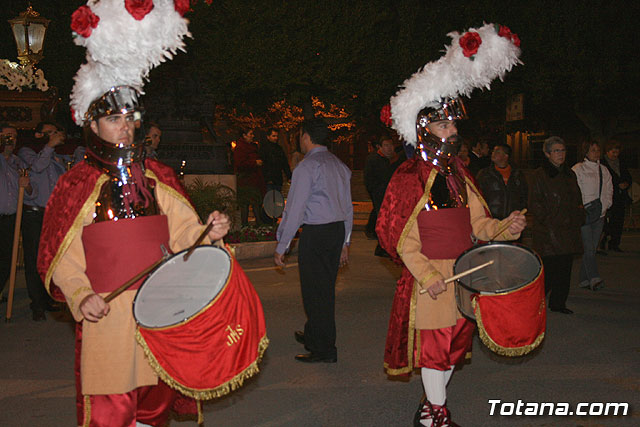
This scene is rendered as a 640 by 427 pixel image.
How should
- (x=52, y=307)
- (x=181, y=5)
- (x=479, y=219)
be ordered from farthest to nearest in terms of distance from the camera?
(x=52, y=307), (x=479, y=219), (x=181, y=5)

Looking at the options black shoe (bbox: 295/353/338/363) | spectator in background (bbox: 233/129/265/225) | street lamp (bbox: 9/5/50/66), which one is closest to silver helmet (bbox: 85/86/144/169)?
black shoe (bbox: 295/353/338/363)

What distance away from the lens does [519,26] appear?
2514 centimetres

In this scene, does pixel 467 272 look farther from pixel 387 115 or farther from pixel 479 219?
pixel 387 115

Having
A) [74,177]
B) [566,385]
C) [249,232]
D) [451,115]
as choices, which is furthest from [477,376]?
[249,232]

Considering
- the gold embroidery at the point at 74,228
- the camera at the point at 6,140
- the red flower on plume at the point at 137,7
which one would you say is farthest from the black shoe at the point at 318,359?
the camera at the point at 6,140

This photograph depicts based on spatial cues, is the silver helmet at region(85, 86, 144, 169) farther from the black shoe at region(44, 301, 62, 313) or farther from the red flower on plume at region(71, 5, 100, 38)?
the black shoe at region(44, 301, 62, 313)

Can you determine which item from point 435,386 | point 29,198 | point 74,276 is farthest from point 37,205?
point 435,386

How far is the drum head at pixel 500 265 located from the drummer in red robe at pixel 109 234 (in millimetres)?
1439

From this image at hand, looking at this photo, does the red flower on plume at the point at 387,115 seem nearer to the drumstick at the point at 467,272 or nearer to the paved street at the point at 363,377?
the drumstick at the point at 467,272

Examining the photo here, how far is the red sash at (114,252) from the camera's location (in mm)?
3355

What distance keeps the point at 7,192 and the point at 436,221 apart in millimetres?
5593

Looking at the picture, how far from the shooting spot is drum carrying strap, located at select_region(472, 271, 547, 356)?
387cm

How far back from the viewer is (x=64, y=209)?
3.39 meters

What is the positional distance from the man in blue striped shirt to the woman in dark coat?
8.91ft
